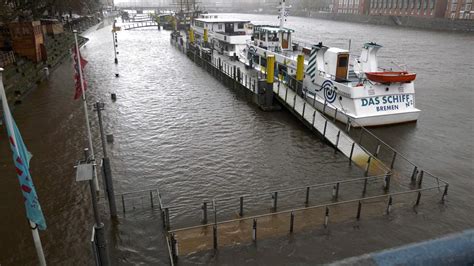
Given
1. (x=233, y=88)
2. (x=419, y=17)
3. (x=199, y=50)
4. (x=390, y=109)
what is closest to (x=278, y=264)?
(x=390, y=109)

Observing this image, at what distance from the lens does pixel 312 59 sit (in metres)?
24.7

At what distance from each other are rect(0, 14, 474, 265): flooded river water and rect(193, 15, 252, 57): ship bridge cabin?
12084 millimetres

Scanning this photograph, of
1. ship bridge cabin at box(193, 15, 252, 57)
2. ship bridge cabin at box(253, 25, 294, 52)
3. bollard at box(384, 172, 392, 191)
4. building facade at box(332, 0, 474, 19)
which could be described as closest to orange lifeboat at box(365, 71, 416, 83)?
bollard at box(384, 172, 392, 191)

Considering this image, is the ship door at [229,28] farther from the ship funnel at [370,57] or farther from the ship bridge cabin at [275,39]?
the ship funnel at [370,57]

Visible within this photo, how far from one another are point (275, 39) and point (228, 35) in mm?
12780

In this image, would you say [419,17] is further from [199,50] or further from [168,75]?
[168,75]

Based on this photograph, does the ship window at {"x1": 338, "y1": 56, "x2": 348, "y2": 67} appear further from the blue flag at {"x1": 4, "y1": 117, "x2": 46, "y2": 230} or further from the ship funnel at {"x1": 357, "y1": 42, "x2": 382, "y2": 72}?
the blue flag at {"x1": 4, "y1": 117, "x2": 46, "y2": 230}

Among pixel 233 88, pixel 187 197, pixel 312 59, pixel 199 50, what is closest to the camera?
pixel 187 197

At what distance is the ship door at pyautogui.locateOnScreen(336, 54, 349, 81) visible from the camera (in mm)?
23516

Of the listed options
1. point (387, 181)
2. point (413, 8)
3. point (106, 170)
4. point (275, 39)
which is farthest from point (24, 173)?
point (413, 8)

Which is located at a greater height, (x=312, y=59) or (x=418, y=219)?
(x=312, y=59)

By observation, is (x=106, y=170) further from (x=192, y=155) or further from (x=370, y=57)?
(x=370, y=57)

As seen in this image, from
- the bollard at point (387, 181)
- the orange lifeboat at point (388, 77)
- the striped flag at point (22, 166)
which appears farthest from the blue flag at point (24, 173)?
the orange lifeboat at point (388, 77)

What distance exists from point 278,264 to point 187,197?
4.99 metres
